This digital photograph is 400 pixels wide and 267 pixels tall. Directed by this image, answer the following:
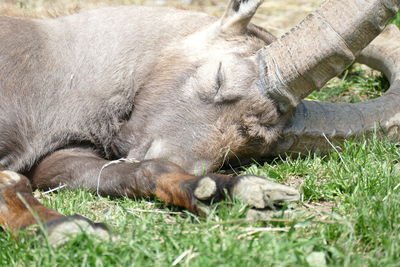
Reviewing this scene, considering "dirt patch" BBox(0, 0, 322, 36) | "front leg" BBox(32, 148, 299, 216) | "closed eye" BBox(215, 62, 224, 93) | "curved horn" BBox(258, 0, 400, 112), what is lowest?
"dirt patch" BBox(0, 0, 322, 36)

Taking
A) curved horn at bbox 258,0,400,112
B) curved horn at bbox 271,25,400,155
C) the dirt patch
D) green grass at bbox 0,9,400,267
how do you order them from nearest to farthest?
1. green grass at bbox 0,9,400,267
2. curved horn at bbox 258,0,400,112
3. curved horn at bbox 271,25,400,155
4. the dirt patch

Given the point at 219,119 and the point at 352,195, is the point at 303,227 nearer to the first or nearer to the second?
the point at 352,195

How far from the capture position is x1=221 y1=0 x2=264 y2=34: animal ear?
4.34 metres

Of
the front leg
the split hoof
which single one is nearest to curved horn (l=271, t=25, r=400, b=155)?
the front leg

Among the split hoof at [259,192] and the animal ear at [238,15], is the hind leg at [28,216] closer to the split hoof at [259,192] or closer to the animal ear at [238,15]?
the split hoof at [259,192]

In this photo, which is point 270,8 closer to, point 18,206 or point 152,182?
point 152,182

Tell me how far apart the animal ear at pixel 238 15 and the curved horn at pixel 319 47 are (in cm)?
26

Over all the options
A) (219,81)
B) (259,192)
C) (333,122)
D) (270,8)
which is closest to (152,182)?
(259,192)

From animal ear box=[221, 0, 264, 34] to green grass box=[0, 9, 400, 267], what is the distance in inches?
44.8

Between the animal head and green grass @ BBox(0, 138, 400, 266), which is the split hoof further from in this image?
the animal head

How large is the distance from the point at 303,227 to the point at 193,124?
129cm

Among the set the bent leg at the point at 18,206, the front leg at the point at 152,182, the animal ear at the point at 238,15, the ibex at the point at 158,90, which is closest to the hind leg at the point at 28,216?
the bent leg at the point at 18,206

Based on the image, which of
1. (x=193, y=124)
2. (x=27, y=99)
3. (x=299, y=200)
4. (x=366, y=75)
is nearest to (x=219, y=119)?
(x=193, y=124)

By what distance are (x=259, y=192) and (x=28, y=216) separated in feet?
3.76
